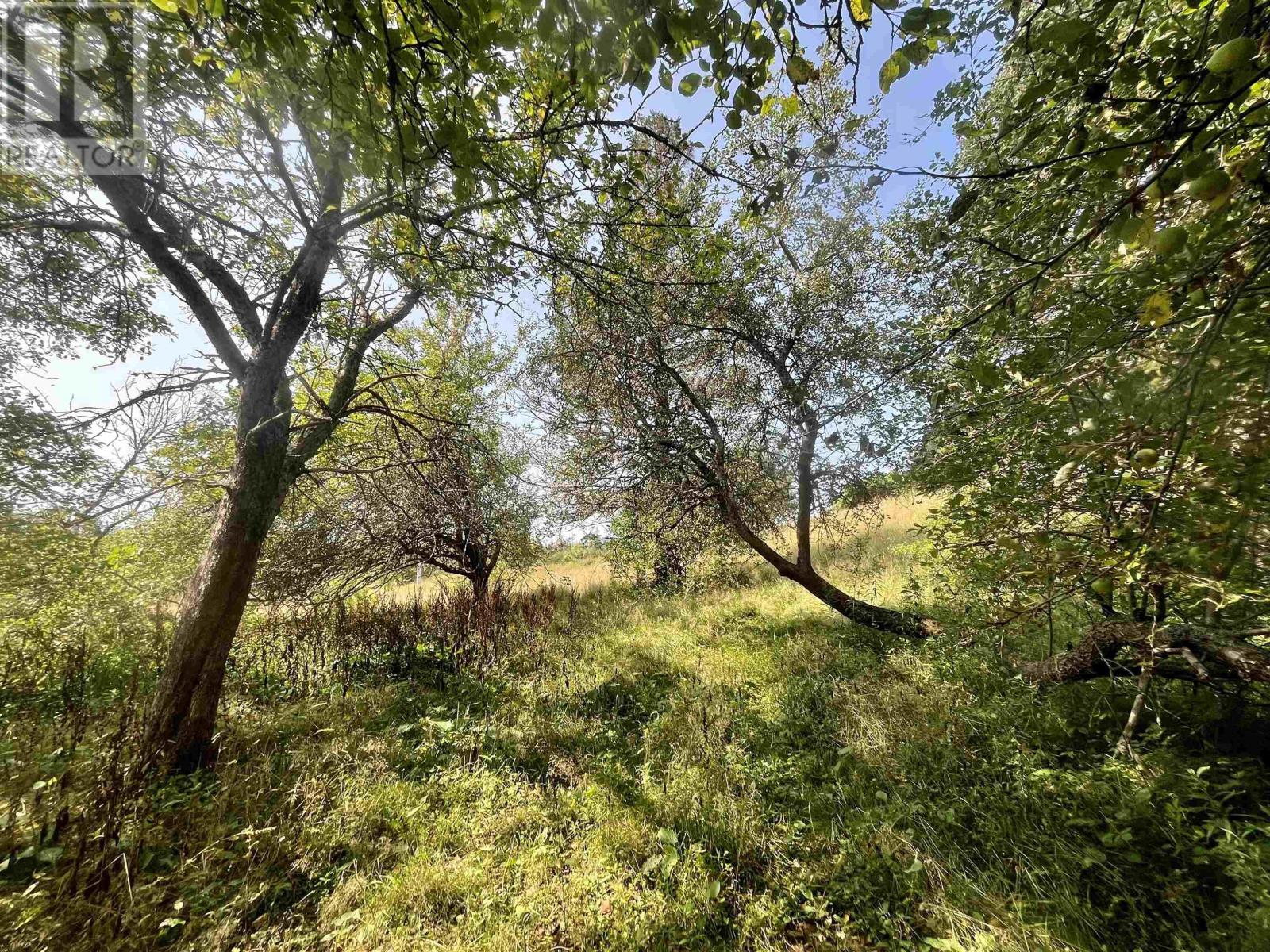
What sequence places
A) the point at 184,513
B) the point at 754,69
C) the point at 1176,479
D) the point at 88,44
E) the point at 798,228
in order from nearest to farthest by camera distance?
1. the point at 754,69
2. the point at 1176,479
3. the point at 88,44
4. the point at 184,513
5. the point at 798,228

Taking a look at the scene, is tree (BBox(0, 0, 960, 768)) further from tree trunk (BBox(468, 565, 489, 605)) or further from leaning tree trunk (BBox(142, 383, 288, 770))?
tree trunk (BBox(468, 565, 489, 605))

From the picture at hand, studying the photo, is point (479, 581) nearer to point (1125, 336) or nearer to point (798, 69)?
point (798, 69)

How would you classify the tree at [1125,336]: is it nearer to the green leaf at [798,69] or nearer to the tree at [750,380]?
the green leaf at [798,69]

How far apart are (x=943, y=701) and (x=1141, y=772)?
1.47m

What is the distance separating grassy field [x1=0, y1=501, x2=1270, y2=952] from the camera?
2.42 metres

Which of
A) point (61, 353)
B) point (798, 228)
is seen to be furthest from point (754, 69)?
point (61, 353)

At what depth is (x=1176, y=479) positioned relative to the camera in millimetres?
2180

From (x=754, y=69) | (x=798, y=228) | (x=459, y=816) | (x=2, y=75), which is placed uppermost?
(x=798, y=228)

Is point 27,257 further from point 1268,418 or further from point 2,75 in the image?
point 1268,418

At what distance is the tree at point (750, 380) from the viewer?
6.40 m

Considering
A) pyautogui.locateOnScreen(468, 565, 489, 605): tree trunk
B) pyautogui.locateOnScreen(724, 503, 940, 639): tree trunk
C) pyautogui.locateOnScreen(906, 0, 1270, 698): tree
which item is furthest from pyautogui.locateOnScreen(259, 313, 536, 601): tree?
pyautogui.locateOnScreen(906, 0, 1270, 698): tree

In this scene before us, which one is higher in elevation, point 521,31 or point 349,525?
point 521,31

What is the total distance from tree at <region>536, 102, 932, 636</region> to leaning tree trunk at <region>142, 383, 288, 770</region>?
376 cm

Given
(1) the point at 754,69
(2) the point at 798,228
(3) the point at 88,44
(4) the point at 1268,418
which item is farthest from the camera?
(2) the point at 798,228
